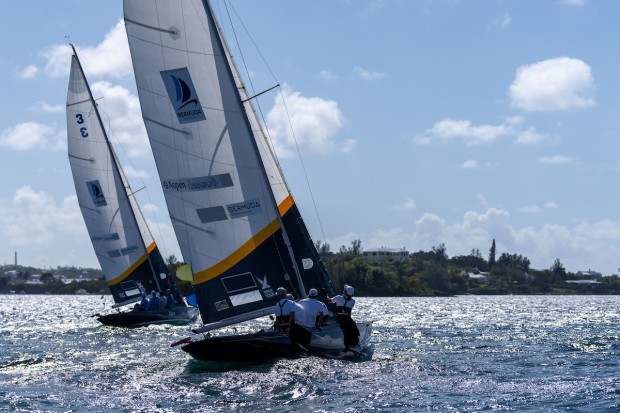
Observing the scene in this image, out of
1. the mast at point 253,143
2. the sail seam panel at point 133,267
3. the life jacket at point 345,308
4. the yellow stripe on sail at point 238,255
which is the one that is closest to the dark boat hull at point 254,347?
the life jacket at point 345,308

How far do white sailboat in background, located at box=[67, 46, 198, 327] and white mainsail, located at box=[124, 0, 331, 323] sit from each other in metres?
20.4

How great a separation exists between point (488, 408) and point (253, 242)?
1057 centimetres

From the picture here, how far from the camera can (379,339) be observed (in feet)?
122

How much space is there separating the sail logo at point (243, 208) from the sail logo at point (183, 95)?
2636 millimetres

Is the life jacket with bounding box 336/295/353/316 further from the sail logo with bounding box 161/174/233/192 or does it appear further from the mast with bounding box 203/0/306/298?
the sail logo with bounding box 161/174/233/192

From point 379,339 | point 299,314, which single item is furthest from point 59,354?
point 379,339

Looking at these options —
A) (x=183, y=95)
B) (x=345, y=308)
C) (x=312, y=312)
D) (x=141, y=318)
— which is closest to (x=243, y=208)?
(x=183, y=95)

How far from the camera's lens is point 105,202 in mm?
48750

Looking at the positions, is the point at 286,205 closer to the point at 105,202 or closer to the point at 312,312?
the point at 312,312

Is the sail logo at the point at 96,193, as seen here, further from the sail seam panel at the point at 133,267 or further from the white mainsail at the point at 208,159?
the white mainsail at the point at 208,159

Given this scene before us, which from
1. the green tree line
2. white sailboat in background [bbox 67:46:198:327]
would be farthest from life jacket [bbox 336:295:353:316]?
the green tree line

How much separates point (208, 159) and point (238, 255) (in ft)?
9.35

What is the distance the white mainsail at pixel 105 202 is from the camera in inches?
1898

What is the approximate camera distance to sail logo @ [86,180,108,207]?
1911 inches
